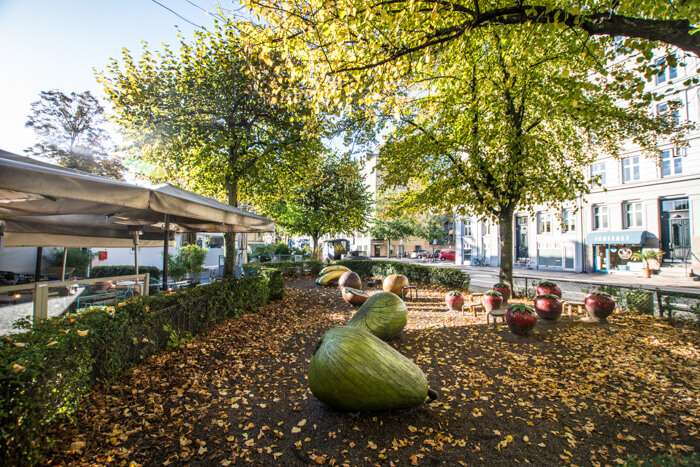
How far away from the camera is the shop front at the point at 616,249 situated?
21.5m

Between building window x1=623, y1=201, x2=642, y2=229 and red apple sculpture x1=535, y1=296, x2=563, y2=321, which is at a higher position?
building window x1=623, y1=201, x2=642, y2=229

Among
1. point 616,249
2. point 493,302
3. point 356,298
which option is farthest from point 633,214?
point 356,298

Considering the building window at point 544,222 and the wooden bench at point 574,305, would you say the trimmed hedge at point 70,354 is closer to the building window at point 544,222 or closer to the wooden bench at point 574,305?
the wooden bench at point 574,305

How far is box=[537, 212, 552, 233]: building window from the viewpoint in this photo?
2750 cm

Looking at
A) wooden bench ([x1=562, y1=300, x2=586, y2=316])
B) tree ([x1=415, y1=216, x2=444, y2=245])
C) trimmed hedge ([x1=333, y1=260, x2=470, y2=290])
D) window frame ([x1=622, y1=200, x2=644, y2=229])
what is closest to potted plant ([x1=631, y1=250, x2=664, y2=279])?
window frame ([x1=622, y1=200, x2=644, y2=229])

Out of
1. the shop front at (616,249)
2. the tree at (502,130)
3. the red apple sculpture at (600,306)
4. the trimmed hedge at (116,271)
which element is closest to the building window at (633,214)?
the shop front at (616,249)

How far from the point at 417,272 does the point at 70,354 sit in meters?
13.5

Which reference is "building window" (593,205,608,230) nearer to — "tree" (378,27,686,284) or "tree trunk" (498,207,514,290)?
"tree" (378,27,686,284)

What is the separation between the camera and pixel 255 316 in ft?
25.2

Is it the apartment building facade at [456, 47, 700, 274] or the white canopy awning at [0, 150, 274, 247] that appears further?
the apartment building facade at [456, 47, 700, 274]

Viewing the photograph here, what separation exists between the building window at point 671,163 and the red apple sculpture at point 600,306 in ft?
70.9

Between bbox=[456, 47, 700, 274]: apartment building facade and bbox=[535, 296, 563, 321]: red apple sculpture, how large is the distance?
10002mm

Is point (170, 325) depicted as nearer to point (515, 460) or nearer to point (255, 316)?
point (255, 316)

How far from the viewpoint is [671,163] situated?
67.8 feet
